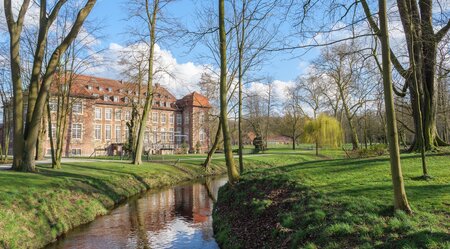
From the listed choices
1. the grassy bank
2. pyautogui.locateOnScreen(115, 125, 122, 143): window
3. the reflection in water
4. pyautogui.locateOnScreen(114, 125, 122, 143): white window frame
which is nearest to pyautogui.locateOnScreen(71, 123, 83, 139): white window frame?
pyautogui.locateOnScreen(114, 125, 122, 143): white window frame

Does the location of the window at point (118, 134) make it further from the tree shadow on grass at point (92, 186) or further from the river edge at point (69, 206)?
the tree shadow on grass at point (92, 186)

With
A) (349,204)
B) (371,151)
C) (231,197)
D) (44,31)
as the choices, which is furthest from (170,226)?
(371,151)

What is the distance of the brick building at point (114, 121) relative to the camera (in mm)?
50688

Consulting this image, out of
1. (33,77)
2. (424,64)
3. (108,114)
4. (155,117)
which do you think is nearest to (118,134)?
(108,114)

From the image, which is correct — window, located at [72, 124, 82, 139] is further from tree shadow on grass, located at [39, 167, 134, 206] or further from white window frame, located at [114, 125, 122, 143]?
tree shadow on grass, located at [39, 167, 134, 206]

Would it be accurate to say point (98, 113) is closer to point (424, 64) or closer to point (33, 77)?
point (33, 77)

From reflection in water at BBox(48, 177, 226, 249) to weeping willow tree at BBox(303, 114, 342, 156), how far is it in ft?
86.7

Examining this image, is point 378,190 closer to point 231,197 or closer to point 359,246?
point 359,246

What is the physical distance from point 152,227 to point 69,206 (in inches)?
130

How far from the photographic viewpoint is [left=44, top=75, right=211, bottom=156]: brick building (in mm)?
50688

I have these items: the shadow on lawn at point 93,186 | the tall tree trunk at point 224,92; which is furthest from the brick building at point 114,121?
the tall tree trunk at point 224,92

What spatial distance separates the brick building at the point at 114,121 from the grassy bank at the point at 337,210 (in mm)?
31538

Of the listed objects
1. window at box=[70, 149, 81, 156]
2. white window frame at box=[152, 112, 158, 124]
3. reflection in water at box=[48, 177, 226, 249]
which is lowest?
reflection in water at box=[48, 177, 226, 249]

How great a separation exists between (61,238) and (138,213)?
3.92 meters
